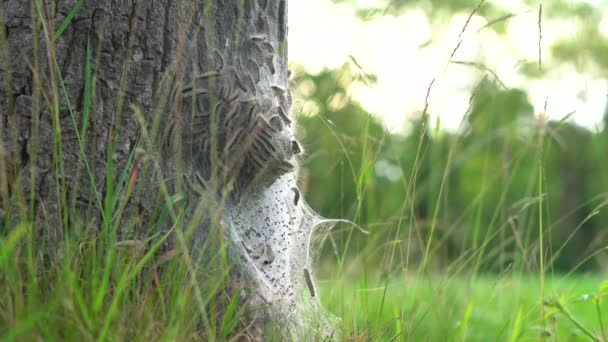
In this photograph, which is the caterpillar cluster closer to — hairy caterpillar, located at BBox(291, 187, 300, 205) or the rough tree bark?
the rough tree bark

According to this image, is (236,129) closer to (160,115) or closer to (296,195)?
(160,115)

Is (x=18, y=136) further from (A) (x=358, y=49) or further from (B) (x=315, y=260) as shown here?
(A) (x=358, y=49)

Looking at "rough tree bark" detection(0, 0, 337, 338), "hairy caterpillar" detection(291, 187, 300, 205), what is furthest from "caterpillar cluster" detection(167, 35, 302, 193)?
"hairy caterpillar" detection(291, 187, 300, 205)

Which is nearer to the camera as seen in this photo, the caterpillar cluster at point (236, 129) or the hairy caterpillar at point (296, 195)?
the caterpillar cluster at point (236, 129)

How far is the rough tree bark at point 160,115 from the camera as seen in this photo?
184 centimetres

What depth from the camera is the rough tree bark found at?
1.84 metres

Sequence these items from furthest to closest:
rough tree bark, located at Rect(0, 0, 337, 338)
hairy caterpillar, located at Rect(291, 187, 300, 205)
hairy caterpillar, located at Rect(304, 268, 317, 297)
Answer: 1. hairy caterpillar, located at Rect(291, 187, 300, 205)
2. hairy caterpillar, located at Rect(304, 268, 317, 297)
3. rough tree bark, located at Rect(0, 0, 337, 338)

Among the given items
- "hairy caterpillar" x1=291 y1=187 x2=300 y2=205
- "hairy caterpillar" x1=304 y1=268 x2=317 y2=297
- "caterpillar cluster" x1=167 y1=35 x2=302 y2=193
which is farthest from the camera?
"hairy caterpillar" x1=291 y1=187 x2=300 y2=205

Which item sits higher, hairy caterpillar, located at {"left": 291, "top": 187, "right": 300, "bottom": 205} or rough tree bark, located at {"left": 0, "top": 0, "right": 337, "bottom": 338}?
rough tree bark, located at {"left": 0, "top": 0, "right": 337, "bottom": 338}

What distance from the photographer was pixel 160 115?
6.27 ft

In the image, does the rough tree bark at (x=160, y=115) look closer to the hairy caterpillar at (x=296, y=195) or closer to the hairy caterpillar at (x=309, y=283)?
the hairy caterpillar at (x=309, y=283)

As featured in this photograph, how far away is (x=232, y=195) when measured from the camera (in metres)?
2.05

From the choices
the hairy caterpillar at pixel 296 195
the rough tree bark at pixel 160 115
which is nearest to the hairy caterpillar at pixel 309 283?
the rough tree bark at pixel 160 115

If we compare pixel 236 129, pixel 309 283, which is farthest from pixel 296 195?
pixel 236 129
